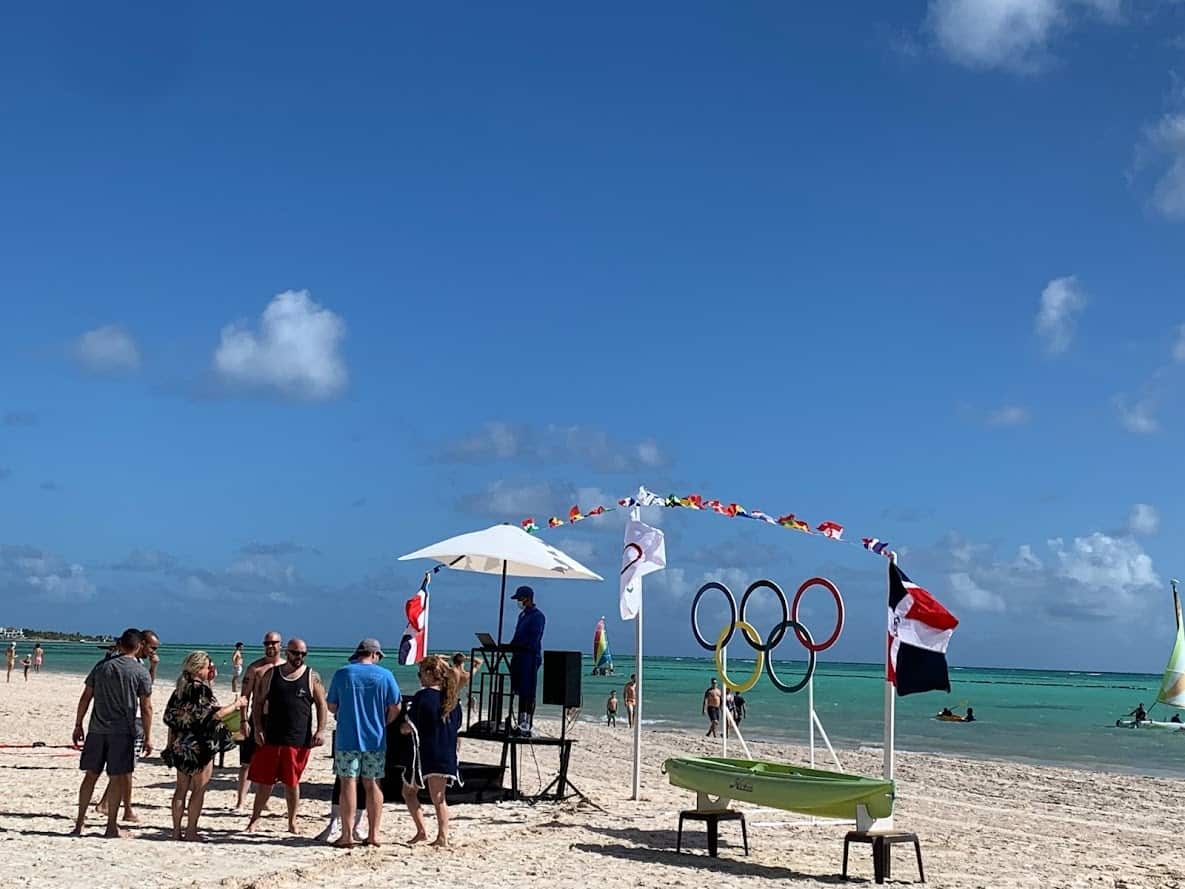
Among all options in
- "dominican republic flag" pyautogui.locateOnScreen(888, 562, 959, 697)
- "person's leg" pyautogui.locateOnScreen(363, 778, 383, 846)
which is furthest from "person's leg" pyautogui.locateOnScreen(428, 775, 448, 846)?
"dominican republic flag" pyautogui.locateOnScreen(888, 562, 959, 697)

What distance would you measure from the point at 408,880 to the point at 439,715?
1.43 metres

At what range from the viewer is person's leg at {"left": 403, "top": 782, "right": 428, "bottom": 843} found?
870 cm

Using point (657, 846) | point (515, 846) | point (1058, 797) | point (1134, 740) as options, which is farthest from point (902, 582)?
point (1134, 740)

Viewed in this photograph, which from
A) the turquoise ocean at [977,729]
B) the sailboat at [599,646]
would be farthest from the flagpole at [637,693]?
the sailboat at [599,646]

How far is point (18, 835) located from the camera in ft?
27.5

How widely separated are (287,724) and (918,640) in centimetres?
488

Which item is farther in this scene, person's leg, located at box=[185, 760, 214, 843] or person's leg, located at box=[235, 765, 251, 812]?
person's leg, located at box=[235, 765, 251, 812]

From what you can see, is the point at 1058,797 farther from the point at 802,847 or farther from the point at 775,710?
the point at 775,710

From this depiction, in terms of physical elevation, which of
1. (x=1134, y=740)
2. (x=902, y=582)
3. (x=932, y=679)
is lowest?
(x=1134, y=740)

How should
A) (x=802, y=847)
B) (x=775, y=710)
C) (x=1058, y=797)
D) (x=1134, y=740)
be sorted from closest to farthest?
(x=802, y=847) < (x=1058, y=797) < (x=1134, y=740) < (x=775, y=710)

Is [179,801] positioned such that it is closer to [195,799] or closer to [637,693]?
[195,799]

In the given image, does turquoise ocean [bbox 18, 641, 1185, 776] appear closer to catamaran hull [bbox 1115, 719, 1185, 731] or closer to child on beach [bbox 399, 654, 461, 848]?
catamaran hull [bbox 1115, 719, 1185, 731]

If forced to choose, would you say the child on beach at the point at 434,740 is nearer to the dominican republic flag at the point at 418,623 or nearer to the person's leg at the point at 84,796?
the person's leg at the point at 84,796

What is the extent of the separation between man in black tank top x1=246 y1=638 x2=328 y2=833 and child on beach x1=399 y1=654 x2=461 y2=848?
0.75m
